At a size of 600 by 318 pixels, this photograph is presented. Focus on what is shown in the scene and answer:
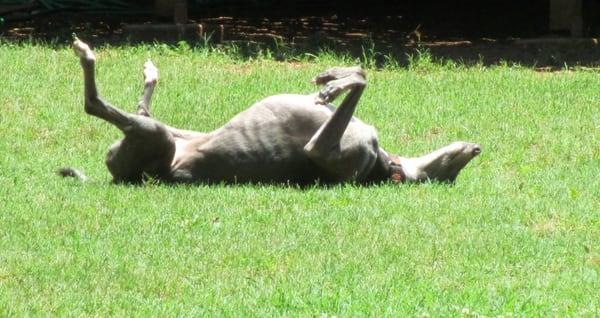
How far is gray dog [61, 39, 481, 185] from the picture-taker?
8.31 m

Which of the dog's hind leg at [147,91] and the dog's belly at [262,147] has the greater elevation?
the dog's hind leg at [147,91]

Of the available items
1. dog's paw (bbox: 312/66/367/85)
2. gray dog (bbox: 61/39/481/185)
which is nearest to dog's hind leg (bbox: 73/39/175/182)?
gray dog (bbox: 61/39/481/185)

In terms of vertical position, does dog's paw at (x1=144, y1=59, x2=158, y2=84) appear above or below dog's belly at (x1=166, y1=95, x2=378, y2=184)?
above

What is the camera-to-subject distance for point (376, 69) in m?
13.8

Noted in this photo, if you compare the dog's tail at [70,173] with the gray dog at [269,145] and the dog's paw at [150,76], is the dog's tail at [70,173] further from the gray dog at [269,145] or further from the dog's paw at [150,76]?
the dog's paw at [150,76]

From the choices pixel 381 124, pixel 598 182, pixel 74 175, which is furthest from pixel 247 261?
pixel 381 124

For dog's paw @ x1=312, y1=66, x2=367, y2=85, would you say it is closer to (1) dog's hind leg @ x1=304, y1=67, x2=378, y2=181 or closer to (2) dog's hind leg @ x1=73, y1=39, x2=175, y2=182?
(1) dog's hind leg @ x1=304, y1=67, x2=378, y2=181

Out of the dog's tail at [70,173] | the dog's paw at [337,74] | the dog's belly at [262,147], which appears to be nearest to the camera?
the dog's paw at [337,74]

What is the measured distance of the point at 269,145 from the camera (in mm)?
8492

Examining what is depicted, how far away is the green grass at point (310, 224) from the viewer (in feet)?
20.2

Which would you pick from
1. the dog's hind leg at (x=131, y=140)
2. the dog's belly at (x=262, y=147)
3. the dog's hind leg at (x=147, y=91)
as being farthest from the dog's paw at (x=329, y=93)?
the dog's hind leg at (x=147, y=91)

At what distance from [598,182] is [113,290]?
4250 millimetres

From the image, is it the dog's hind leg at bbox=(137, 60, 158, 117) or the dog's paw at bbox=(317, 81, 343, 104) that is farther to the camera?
the dog's hind leg at bbox=(137, 60, 158, 117)

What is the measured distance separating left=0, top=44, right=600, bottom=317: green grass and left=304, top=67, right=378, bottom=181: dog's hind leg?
21cm
